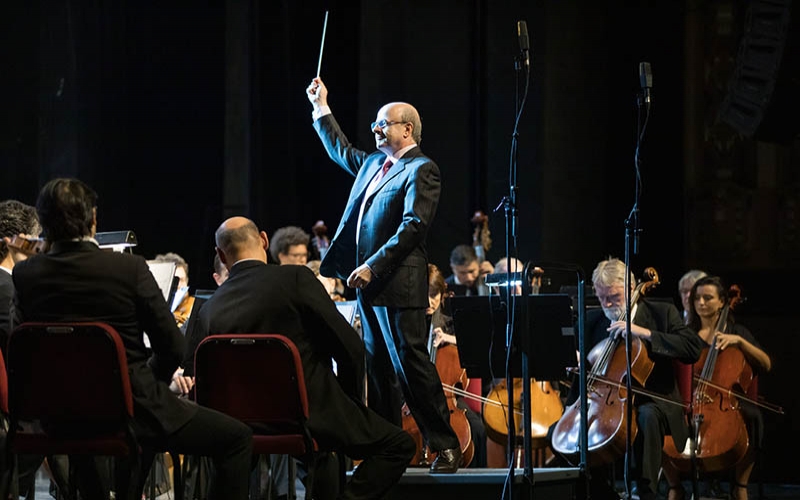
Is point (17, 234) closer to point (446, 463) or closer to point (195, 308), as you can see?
point (195, 308)

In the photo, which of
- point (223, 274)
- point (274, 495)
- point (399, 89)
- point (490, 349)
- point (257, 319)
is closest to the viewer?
point (257, 319)

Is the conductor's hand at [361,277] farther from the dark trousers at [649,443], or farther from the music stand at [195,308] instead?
the dark trousers at [649,443]

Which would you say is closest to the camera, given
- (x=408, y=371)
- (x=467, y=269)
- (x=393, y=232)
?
(x=408, y=371)

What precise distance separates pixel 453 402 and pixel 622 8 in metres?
3.45

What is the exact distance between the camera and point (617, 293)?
6.00 m

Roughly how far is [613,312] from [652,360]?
0.37 meters

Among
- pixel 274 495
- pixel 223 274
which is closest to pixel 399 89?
pixel 223 274

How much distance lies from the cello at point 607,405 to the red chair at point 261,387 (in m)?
1.90

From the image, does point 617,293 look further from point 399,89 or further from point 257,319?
point 399,89

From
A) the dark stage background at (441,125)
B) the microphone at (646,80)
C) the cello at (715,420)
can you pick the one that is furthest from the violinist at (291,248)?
the microphone at (646,80)

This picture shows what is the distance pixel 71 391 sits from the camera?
3660mm

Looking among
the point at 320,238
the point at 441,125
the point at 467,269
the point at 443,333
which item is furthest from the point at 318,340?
the point at 441,125

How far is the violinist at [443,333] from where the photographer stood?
20.3 ft

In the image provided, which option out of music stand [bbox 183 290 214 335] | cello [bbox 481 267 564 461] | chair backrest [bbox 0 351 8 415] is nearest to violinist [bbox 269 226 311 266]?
music stand [bbox 183 290 214 335]
